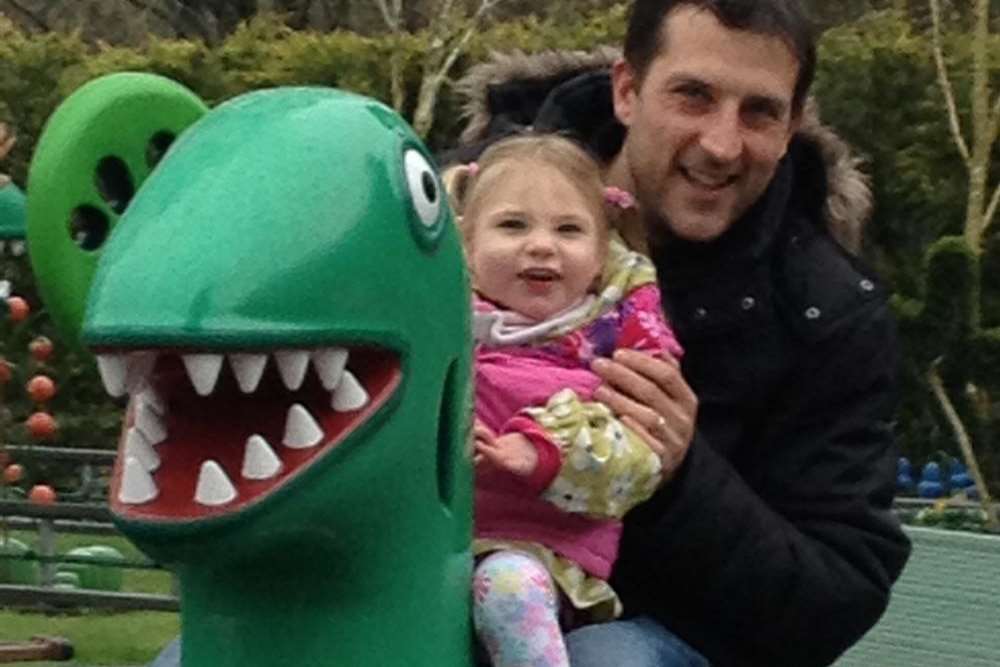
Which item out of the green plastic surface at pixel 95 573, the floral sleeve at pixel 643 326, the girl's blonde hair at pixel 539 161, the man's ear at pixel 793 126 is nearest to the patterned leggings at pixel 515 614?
the floral sleeve at pixel 643 326

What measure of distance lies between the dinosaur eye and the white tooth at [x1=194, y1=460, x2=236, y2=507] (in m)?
0.37

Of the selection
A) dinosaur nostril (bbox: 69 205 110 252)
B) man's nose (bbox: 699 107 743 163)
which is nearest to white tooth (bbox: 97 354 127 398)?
dinosaur nostril (bbox: 69 205 110 252)

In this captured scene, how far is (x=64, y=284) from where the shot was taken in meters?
3.12

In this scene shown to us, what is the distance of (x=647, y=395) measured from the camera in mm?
2879

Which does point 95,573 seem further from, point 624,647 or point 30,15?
point 30,15

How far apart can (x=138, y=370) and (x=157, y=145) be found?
867 millimetres

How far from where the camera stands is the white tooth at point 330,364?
2334mm

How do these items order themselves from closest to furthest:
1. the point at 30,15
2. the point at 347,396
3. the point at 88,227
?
the point at 347,396 < the point at 88,227 < the point at 30,15

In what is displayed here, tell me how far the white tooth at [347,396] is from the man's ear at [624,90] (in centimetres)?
109

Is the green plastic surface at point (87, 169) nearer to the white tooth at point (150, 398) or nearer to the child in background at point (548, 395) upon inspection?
the child in background at point (548, 395)

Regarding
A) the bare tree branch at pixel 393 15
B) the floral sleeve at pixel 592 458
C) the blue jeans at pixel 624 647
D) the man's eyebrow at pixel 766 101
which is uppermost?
the man's eyebrow at pixel 766 101

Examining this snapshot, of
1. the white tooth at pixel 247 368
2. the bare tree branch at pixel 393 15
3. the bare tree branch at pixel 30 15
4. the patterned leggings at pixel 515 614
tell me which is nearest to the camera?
the white tooth at pixel 247 368

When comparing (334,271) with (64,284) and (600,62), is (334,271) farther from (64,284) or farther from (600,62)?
(600,62)

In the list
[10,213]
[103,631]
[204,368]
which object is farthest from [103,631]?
[204,368]
